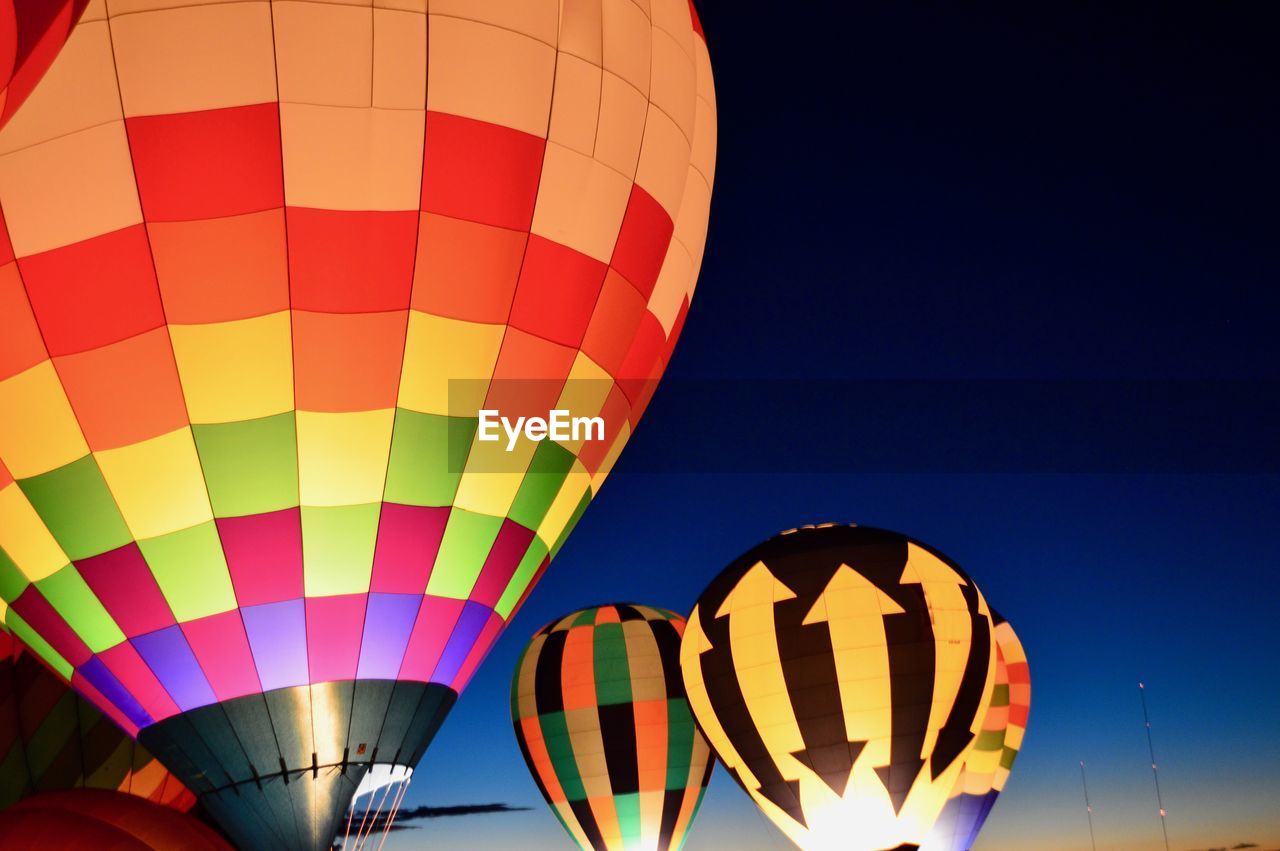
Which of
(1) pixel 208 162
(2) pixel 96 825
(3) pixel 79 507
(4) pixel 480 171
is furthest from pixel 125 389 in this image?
(2) pixel 96 825

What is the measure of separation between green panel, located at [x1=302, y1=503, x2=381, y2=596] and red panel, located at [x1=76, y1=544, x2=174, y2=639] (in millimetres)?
577

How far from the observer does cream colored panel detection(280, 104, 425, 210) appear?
13.4 feet

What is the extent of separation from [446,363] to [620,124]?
1.39m

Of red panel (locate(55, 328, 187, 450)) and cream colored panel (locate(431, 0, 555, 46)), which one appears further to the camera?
cream colored panel (locate(431, 0, 555, 46))

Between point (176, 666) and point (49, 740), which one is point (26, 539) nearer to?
point (176, 666)

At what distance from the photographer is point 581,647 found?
11273 millimetres

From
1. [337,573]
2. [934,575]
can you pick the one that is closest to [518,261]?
[337,573]

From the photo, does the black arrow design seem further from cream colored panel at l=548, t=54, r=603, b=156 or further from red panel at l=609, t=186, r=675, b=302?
cream colored panel at l=548, t=54, r=603, b=156

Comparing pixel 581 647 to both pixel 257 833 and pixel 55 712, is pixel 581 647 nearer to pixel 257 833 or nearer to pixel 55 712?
pixel 55 712

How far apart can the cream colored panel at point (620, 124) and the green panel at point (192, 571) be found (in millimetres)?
2352

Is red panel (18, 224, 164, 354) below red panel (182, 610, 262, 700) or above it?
above

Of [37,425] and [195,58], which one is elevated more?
[195,58]

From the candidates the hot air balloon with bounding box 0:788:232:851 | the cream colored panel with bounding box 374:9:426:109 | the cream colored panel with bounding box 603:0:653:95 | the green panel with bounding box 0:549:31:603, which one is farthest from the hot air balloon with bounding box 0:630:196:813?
the cream colored panel with bounding box 603:0:653:95

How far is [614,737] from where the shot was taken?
10.8 metres
